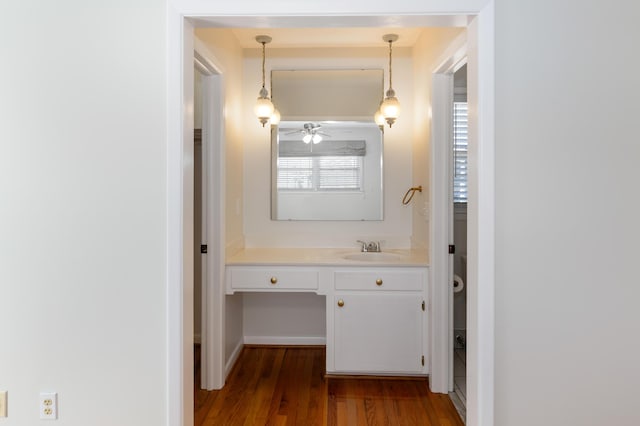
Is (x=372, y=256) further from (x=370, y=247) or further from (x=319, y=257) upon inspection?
(x=319, y=257)

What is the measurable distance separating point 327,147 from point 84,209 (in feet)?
6.62

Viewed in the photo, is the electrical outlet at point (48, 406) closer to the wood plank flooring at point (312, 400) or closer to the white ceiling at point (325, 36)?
the wood plank flooring at point (312, 400)

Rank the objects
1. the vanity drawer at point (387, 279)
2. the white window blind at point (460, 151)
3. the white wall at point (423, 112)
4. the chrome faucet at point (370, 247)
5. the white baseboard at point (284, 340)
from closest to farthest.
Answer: the white wall at point (423, 112) → the vanity drawer at point (387, 279) → the chrome faucet at point (370, 247) → the white baseboard at point (284, 340) → the white window blind at point (460, 151)

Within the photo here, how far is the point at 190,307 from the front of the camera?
5.96 feet

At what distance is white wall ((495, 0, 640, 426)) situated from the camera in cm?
171

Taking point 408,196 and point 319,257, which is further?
point 408,196

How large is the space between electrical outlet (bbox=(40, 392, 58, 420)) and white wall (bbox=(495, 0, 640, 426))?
182 centimetres

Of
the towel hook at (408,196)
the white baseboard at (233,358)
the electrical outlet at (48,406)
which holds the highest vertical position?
the towel hook at (408,196)

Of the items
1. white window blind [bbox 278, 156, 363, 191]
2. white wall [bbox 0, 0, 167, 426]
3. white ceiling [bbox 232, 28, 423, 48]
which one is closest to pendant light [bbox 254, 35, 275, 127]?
white ceiling [bbox 232, 28, 423, 48]

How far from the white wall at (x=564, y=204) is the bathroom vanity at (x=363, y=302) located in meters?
1.01

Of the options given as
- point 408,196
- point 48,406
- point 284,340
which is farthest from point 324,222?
point 48,406

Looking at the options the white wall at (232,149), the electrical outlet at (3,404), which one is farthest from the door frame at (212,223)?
the electrical outlet at (3,404)

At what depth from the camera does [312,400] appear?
8.39ft

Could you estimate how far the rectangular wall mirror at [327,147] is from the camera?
338 centimetres
